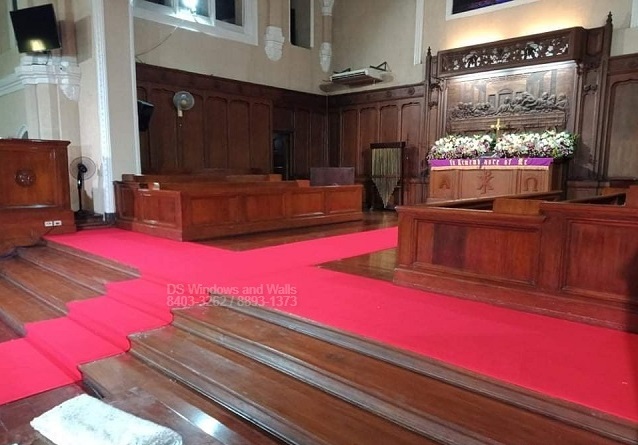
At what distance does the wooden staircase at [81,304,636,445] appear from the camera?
1753 millimetres

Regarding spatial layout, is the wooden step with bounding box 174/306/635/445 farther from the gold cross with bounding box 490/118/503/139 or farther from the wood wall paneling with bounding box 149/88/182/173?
the gold cross with bounding box 490/118/503/139

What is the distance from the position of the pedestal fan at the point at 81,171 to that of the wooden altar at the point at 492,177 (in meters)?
5.82

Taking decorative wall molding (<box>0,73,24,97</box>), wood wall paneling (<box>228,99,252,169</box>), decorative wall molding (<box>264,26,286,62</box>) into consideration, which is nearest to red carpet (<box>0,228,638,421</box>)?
decorative wall molding (<box>0,73,24,97</box>)

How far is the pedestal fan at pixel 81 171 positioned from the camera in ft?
21.4

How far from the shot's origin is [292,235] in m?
5.84

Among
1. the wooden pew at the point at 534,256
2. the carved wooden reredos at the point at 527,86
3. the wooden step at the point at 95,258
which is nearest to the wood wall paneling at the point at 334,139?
the carved wooden reredos at the point at 527,86

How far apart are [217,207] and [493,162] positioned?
4.73m

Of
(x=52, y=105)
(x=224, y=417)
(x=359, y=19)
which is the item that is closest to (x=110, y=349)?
(x=224, y=417)

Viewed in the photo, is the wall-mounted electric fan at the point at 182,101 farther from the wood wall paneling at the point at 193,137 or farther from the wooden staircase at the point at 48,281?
the wooden staircase at the point at 48,281

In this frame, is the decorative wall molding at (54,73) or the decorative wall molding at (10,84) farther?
the decorative wall molding at (10,84)

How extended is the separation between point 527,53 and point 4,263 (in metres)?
8.37

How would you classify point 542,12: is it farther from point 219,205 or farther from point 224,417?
point 224,417

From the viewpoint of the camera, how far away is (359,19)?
1029 cm

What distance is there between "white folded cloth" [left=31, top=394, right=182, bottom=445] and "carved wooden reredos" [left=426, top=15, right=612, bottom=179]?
795cm
